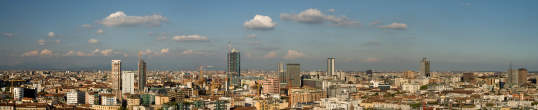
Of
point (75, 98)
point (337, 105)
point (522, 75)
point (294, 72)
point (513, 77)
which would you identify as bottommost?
point (337, 105)

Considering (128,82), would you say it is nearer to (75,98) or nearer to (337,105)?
(75,98)

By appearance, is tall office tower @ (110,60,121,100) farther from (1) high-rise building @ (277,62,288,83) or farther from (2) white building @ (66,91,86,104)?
(1) high-rise building @ (277,62,288,83)

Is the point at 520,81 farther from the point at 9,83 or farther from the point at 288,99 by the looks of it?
the point at 9,83

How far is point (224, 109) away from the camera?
30.3 meters

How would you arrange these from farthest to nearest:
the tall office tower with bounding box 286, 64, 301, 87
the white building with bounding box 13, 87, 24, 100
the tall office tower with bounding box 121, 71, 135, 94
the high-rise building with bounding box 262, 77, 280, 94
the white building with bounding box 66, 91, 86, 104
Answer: the tall office tower with bounding box 286, 64, 301, 87, the high-rise building with bounding box 262, 77, 280, 94, the tall office tower with bounding box 121, 71, 135, 94, the white building with bounding box 66, 91, 86, 104, the white building with bounding box 13, 87, 24, 100

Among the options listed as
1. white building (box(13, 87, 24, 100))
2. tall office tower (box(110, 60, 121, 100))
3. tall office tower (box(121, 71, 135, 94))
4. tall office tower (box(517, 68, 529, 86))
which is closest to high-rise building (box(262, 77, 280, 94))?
tall office tower (box(121, 71, 135, 94))

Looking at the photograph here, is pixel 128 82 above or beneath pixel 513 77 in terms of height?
above

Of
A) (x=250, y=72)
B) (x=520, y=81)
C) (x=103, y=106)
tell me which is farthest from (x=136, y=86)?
(x=520, y=81)

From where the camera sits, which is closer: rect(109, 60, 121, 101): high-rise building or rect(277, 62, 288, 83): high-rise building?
rect(109, 60, 121, 101): high-rise building

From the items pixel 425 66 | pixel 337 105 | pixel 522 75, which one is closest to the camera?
pixel 337 105

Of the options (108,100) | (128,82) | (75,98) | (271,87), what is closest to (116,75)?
(128,82)

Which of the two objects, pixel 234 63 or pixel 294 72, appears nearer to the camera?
pixel 294 72

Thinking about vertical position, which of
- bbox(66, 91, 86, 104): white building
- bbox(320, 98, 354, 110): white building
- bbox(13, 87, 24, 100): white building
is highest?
bbox(13, 87, 24, 100): white building

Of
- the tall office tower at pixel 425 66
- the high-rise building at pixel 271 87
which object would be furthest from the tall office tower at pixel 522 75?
the high-rise building at pixel 271 87
